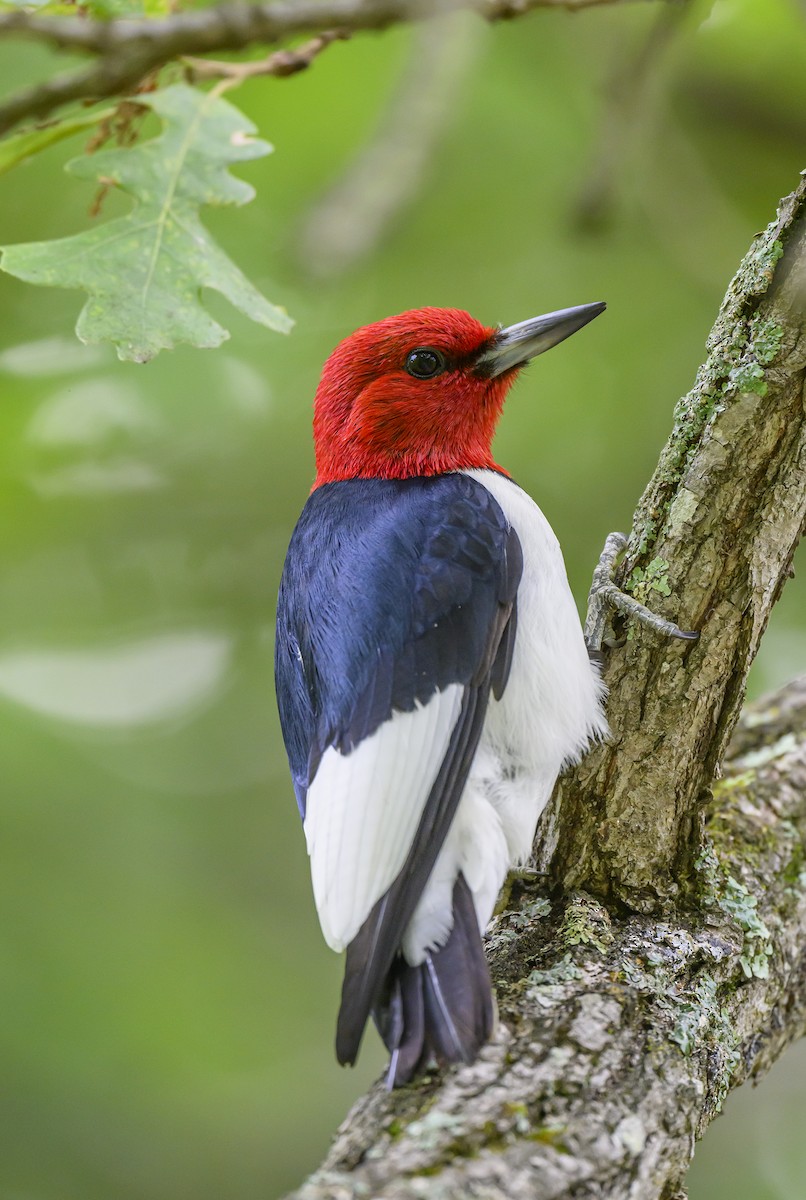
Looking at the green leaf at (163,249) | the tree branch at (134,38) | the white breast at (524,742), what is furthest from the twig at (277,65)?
the white breast at (524,742)

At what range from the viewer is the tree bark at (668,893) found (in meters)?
1.70

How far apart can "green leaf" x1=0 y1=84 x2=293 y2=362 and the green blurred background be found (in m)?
1.38

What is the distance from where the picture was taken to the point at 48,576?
420cm

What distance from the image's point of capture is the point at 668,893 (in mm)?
2291

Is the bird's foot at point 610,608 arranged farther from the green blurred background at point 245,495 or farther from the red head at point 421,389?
the green blurred background at point 245,495

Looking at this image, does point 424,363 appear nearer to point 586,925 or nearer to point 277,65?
point 277,65

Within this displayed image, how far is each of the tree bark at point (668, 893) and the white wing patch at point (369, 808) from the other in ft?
0.91

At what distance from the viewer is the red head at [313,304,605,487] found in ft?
9.59

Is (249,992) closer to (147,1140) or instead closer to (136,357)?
(147,1140)

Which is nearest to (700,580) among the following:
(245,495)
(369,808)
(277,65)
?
(369,808)

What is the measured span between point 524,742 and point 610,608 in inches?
12.8

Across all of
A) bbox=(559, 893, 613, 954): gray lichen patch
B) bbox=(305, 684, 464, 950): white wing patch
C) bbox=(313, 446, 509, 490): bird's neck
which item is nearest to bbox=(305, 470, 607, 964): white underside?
bbox=(305, 684, 464, 950): white wing patch

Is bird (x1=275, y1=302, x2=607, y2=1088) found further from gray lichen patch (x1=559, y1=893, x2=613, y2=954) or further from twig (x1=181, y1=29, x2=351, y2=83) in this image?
twig (x1=181, y1=29, x2=351, y2=83)

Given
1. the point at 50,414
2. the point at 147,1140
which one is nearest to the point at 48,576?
the point at 50,414
